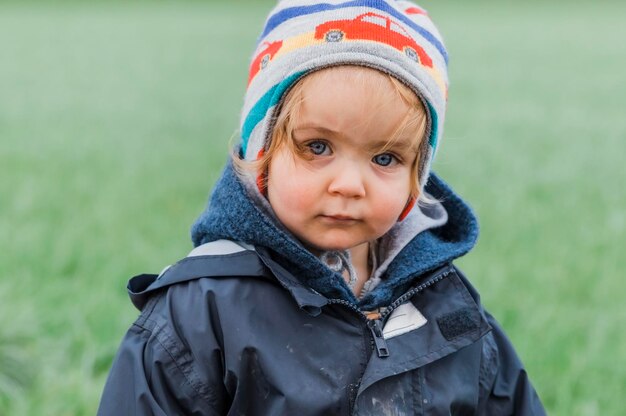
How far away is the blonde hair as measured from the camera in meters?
2.12

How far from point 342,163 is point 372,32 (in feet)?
0.93

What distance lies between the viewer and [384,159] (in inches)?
86.6

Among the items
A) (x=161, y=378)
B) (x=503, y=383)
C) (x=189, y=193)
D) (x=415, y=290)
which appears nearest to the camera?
(x=161, y=378)

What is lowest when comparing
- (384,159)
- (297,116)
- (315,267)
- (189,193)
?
(189,193)

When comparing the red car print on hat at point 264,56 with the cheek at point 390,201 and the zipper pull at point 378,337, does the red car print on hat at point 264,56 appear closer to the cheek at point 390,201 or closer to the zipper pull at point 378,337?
the cheek at point 390,201

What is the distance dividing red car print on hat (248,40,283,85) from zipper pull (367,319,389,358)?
0.60 meters

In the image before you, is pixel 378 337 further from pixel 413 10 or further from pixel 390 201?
pixel 413 10

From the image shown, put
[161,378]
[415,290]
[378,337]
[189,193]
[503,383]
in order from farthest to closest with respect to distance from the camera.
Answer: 1. [189,193]
2. [503,383]
3. [415,290]
4. [378,337]
5. [161,378]

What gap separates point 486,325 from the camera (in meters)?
2.30

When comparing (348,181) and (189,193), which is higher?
(348,181)

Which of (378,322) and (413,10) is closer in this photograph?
(378,322)

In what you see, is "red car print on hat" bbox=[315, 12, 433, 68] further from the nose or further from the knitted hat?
the nose

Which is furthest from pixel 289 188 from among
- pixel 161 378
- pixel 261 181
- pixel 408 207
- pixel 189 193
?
pixel 189 193

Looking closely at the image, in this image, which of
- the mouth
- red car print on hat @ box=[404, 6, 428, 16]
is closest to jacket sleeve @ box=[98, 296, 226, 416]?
the mouth
